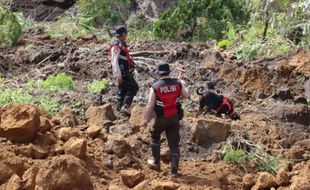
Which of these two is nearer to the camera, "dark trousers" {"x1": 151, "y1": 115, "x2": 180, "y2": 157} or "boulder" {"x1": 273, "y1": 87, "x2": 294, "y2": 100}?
"dark trousers" {"x1": 151, "y1": 115, "x2": 180, "y2": 157}

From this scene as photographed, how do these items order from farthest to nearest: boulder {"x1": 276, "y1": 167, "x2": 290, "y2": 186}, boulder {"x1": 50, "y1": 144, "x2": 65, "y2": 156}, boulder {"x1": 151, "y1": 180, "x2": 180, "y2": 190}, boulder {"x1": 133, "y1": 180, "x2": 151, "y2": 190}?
boulder {"x1": 276, "y1": 167, "x2": 290, "y2": 186}, boulder {"x1": 50, "y1": 144, "x2": 65, "y2": 156}, boulder {"x1": 151, "y1": 180, "x2": 180, "y2": 190}, boulder {"x1": 133, "y1": 180, "x2": 151, "y2": 190}

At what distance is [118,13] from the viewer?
69.8 ft

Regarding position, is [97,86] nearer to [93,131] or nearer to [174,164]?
[93,131]

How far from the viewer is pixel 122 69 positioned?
991cm

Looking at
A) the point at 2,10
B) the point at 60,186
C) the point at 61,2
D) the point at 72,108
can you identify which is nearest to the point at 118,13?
the point at 61,2

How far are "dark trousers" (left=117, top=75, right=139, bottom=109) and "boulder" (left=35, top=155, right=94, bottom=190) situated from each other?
11.4ft

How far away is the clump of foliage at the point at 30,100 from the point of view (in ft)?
31.0

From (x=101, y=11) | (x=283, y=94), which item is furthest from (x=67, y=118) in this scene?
(x=101, y=11)

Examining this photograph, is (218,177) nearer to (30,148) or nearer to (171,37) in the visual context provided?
(30,148)

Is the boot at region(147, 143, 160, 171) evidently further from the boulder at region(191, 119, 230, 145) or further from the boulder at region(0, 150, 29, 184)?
the boulder at region(0, 150, 29, 184)

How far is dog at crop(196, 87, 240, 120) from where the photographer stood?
33.4ft

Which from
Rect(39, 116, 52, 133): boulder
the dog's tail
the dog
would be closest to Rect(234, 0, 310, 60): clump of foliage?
the dog's tail

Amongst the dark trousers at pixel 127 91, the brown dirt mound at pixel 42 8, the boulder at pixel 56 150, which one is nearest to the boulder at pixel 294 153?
the dark trousers at pixel 127 91

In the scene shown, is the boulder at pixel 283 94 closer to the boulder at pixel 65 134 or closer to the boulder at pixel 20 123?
the boulder at pixel 65 134
